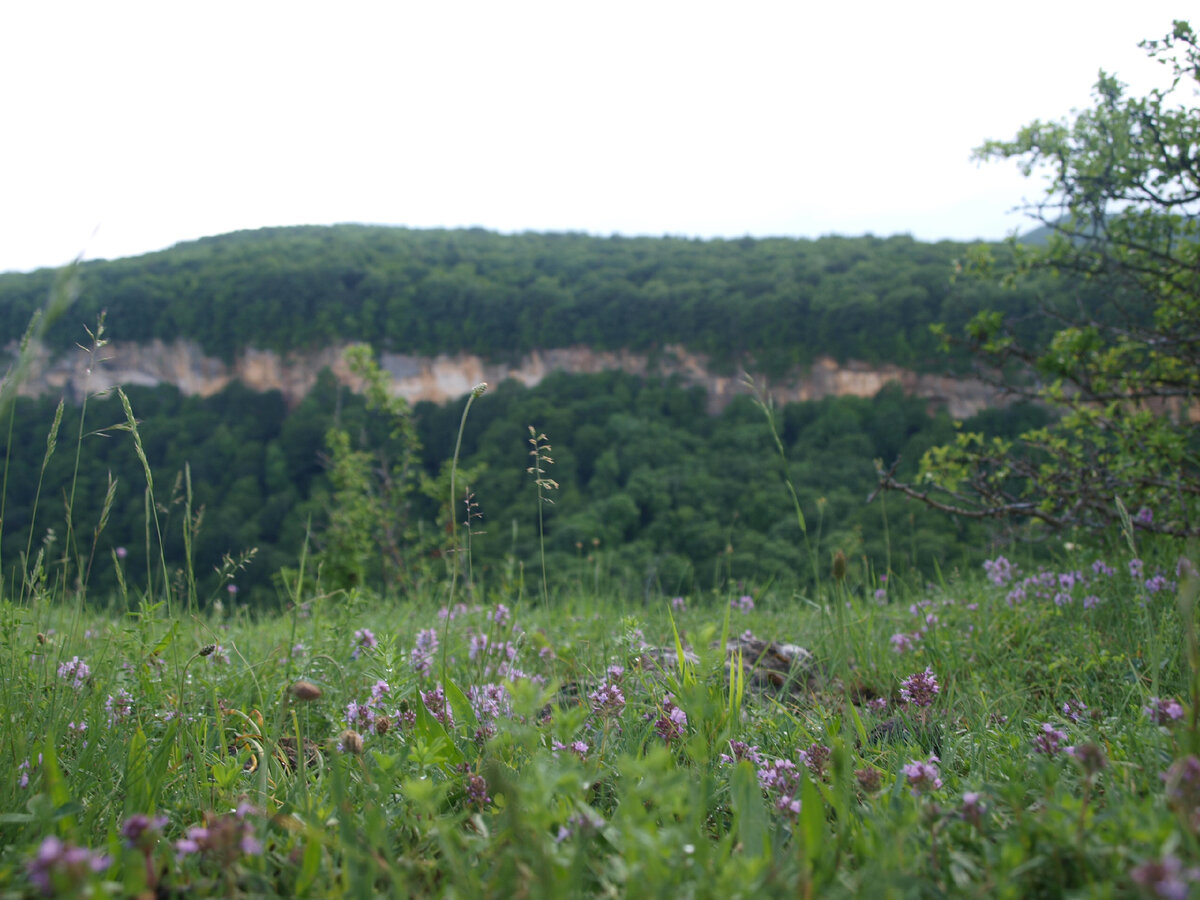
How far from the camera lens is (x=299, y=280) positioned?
5547cm

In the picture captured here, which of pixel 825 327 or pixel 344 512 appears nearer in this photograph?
pixel 344 512

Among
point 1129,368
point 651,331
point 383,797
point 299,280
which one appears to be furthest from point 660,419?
point 383,797

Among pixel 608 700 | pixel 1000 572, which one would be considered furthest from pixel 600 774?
pixel 1000 572

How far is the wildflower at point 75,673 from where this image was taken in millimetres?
2064

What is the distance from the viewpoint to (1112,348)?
15.2 feet

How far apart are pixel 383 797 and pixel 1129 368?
18.7ft

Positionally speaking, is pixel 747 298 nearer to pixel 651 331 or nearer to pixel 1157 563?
pixel 651 331

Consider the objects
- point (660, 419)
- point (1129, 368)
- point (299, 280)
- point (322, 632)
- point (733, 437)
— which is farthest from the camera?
point (299, 280)

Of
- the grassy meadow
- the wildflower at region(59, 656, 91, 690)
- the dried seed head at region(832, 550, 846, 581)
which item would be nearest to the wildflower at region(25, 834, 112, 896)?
the grassy meadow

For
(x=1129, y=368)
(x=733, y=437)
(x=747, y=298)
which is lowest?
(x=733, y=437)

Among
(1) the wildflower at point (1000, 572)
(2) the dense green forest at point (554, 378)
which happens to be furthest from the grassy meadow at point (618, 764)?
(2) the dense green forest at point (554, 378)

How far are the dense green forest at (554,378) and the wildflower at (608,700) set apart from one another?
14414 millimetres

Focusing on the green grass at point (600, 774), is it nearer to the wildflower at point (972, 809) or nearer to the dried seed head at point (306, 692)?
the wildflower at point (972, 809)

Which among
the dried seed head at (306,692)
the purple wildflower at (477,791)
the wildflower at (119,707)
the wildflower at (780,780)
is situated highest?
the dried seed head at (306,692)
